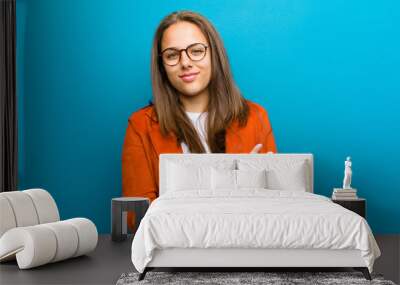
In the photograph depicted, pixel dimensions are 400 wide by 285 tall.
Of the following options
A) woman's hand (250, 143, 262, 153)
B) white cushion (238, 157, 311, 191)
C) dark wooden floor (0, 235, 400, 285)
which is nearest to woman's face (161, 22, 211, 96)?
woman's hand (250, 143, 262, 153)

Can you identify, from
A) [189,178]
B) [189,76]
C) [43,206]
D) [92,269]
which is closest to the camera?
[92,269]

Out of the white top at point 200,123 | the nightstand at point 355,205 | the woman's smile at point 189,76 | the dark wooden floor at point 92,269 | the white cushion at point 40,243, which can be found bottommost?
the dark wooden floor at point 92,269

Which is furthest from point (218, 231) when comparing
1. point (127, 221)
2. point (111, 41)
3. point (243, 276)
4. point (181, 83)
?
point (111, 41)

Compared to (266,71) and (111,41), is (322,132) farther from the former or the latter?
(111,41)

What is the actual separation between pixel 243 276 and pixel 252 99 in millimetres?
2565

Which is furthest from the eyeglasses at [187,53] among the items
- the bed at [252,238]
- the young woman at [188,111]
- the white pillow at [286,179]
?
the bed at [252,238]

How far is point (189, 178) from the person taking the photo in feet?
19.5

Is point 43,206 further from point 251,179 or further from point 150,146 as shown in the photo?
point 251,179

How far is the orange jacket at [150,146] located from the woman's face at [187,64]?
417 mm

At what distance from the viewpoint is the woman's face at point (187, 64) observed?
257 inches

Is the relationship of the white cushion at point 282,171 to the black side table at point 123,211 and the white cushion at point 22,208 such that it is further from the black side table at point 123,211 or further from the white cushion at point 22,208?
the white cushion at point 22,208

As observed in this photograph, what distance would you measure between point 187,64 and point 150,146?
34.4 inches

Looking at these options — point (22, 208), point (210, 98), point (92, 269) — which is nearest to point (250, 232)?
point (92, 269)

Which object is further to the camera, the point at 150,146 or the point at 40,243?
the point at 150,146
